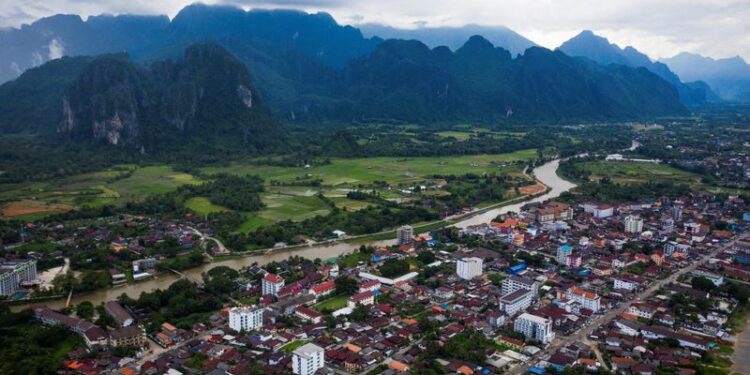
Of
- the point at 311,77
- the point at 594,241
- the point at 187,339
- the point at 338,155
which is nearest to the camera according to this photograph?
the point at 187,339

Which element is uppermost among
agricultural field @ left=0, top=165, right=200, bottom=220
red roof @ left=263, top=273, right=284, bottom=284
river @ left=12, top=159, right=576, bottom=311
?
red roof @ left=263, top=273, right=284, bottom=284

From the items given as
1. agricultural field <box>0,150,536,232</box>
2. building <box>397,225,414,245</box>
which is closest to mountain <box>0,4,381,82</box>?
agricultural field <box>0,150,536,232</box>

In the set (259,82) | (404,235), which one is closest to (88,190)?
(404,235)

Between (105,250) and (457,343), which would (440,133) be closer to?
(105,250)

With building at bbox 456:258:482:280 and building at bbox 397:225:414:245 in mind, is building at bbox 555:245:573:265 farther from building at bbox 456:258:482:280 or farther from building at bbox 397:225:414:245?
building at bbox 397:225:414:245

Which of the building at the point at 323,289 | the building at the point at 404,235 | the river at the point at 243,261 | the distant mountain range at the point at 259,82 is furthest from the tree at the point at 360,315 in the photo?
the distant mountain range at the point at 259,82

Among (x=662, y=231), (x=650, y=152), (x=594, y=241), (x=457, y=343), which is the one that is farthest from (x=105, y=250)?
(x=650, y=152)

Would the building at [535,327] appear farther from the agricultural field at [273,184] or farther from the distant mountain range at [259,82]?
the distant mountain range at [259,82]
